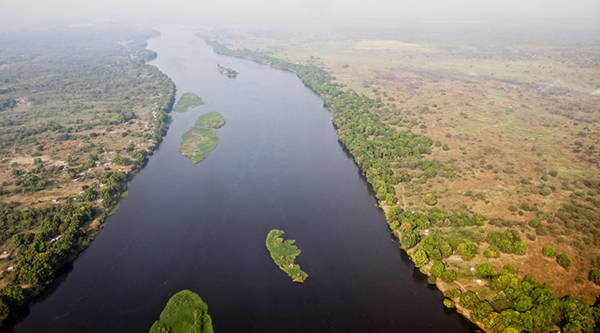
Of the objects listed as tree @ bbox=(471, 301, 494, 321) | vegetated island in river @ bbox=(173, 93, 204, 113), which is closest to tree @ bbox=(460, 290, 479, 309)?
tree @ bbox=(471, 301, 494, 321)

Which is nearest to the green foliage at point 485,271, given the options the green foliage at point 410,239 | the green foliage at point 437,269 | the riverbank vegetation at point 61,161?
the green foliage at point 437,269

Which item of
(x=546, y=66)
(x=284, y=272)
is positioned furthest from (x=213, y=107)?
(x=546, y=66)

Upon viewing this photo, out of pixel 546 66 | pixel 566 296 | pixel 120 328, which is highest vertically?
pixel 546 66

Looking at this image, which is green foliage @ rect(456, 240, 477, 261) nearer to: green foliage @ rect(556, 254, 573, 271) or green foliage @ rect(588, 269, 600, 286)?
green foliage @ rect(556, 254, 573, 271)

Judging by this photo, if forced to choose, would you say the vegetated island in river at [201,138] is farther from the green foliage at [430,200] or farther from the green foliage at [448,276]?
the green foliage at [448,276]

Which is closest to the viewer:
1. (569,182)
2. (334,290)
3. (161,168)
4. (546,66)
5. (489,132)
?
(334,290)

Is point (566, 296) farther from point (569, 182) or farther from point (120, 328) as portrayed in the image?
point (120, 328)
